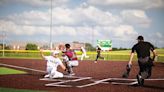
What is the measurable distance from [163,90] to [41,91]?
13.5 ft

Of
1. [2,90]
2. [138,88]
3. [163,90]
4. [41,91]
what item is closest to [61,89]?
[41,91]

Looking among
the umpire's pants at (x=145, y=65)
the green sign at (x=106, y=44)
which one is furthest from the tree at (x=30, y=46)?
the umpire's pants at (x=145, y=65)

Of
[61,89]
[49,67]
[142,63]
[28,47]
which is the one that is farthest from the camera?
[28,47]

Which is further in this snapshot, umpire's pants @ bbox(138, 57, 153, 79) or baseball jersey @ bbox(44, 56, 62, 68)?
baseball jersey @ bbox(44, 56, 62, 68)

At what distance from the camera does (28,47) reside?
209ft

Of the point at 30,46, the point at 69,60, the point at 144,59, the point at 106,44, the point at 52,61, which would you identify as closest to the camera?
the point at 144,59

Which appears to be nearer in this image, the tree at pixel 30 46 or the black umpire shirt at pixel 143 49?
the black umpire shirt at pixel 143 49

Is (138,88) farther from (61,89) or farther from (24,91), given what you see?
(24,91)

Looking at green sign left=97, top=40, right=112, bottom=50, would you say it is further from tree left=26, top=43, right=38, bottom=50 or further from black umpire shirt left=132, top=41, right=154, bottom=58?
black umpire shirt left=132, top=41, right=154, bottom=58

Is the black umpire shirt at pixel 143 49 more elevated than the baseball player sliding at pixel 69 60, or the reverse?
the black umpire shirt at pixel 143 49

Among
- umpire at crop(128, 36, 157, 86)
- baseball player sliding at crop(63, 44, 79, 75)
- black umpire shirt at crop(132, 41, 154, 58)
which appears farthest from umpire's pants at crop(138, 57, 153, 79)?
baseball player sliding at crop(63, 44, 79, 75)

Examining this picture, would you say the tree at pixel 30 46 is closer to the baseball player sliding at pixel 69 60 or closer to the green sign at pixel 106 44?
the green sign at pixel 106 44

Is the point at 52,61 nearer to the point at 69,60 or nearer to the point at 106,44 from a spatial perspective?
the point at 69,60

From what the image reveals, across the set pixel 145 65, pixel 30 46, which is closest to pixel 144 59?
pixel 145 65
